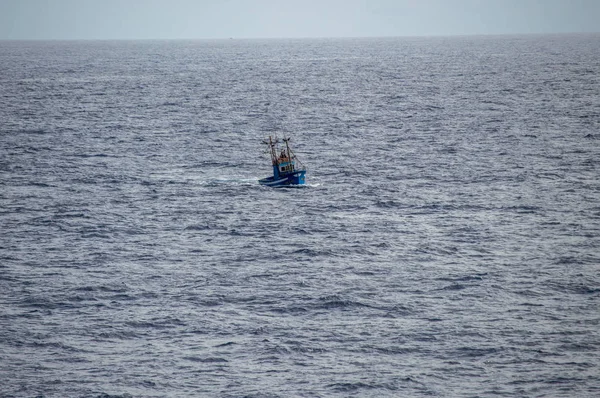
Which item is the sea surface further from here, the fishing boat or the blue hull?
the fishing boat

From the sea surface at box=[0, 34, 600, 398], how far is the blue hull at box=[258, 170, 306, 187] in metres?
1.02

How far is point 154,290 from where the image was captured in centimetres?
4450

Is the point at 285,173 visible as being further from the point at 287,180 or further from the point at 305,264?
the point at 305,264

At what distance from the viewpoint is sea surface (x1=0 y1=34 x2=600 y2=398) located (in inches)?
1375

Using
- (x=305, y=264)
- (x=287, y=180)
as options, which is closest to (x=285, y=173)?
(x=287, y=180)

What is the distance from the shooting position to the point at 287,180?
70188mm

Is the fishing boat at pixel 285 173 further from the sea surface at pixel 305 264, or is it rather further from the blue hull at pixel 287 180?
the sea surface at pixel 305 264

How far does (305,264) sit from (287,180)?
2181cm

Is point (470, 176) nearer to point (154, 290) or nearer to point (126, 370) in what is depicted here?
point (154, 290)

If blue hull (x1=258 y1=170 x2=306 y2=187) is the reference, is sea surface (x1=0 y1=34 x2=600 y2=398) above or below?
below

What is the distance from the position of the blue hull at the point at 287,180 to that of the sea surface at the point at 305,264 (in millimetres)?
1020

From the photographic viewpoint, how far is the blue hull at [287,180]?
7006 cm

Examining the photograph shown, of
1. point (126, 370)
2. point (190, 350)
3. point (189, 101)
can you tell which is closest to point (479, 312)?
point (190, 350)

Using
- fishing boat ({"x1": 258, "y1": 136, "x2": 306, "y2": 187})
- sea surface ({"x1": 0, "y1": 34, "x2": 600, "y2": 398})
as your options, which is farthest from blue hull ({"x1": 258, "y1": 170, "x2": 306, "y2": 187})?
sea surface ({"x1": 0, "y1": 34, "x2": 600, "y2": 398})
